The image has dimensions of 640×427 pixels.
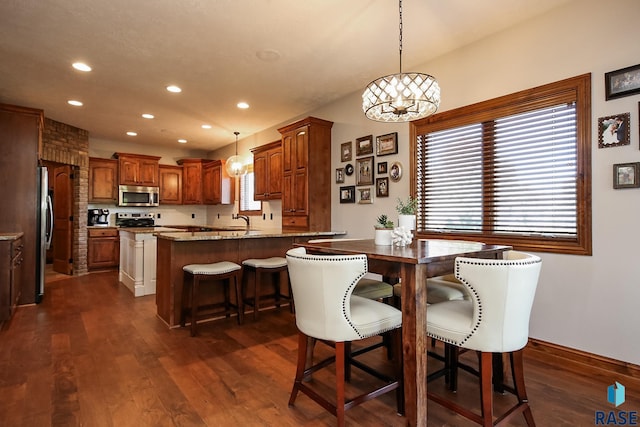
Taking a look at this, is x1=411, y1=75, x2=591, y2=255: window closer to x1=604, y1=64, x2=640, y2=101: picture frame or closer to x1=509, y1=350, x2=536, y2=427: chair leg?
x1=604, y1=64, x2=640, y2=101: picture frame

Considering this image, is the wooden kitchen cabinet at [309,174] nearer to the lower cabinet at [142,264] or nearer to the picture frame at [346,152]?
the picture frame at [346,152]

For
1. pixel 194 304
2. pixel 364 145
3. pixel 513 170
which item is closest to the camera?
pixel 513 170

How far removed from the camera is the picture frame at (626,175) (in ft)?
7.47

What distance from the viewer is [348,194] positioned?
4.58m

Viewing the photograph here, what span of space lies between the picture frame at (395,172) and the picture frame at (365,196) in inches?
15.4

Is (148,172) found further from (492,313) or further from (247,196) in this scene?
(492,313)

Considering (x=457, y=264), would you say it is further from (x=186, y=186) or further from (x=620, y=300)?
(x=186, y=186)

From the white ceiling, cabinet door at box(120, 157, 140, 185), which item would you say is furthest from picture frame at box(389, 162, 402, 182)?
cabinet door at box(120, 157, 140, 185)

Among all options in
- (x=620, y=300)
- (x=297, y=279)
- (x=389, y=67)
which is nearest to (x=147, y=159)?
(x=389, y=67)

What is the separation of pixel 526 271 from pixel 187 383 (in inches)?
86.0

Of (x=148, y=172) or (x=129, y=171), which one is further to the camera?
(x=148, y=172)

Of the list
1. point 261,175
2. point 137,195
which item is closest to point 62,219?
point 137,195

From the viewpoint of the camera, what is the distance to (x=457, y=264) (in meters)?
1.65

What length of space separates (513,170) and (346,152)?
2175 mm
